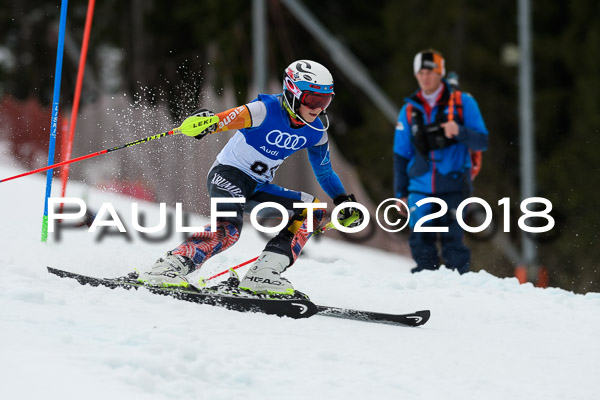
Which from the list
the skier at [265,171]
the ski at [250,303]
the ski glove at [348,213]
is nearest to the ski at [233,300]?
the ski at [250,303]

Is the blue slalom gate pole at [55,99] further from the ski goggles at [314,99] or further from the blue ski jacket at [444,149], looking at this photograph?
the blue ski jacket at [444,149]

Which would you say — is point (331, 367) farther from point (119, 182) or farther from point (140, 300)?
point (119, 182)

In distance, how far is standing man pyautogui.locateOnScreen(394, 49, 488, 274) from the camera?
736 centimetres

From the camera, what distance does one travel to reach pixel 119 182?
14594 millimetres

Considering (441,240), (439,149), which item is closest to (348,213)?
(439,149)

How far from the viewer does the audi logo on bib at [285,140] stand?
5441 mm

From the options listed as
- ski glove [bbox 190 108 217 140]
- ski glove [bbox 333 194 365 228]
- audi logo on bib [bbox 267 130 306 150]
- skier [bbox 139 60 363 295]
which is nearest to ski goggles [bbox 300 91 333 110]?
skier [bbox 139 60 363 295]

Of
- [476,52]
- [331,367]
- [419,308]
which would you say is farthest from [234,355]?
[476,52]

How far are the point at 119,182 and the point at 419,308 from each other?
9425 millimetres

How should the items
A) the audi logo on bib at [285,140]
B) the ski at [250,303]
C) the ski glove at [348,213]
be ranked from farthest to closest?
the ski glove at [348,213] < the audi logo on bib at [285,140] < the ski at [250,303]

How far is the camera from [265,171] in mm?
5617

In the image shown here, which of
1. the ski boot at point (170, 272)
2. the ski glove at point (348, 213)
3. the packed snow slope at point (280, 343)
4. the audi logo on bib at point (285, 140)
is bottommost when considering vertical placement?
the packed snow slope at point (280, 343)

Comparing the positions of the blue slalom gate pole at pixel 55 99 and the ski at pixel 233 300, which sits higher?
the blue slalom gate pole at pixel 55 99

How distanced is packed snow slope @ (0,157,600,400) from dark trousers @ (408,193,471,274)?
2.77 ft
